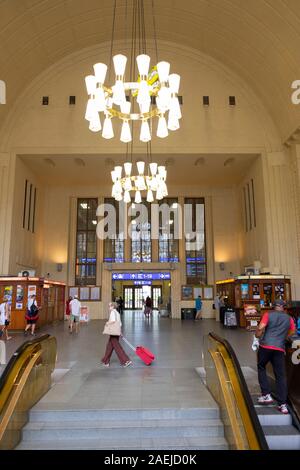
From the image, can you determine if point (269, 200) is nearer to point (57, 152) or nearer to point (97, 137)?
point (97, 137)

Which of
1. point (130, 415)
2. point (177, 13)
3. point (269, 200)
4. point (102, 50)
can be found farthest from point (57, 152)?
point (130, 415)

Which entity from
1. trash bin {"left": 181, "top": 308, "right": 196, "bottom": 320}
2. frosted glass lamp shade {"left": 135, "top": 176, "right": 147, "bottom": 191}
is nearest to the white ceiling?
frosted glass lamp shade {"left": 135, "top": 176, "right": 147, "bottom": 191}

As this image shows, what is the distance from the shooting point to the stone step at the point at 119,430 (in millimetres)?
4051

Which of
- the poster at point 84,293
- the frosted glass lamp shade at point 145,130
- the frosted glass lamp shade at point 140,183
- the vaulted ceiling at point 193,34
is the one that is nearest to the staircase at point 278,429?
the frosted glass lamp shade at point 145,130

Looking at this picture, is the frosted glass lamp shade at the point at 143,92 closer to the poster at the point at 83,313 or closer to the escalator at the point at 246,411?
the escalator at the point at 246,411

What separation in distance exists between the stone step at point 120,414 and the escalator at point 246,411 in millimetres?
→ 355

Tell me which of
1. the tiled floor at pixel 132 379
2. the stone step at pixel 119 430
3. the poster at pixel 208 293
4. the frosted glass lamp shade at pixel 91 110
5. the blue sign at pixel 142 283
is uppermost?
the frosted glass lamp shade at pixel 91 110

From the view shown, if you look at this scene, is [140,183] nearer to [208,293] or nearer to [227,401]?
[227,401]

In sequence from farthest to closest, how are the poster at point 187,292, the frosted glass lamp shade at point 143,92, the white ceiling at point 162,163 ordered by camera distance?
the poster at point 187,292 < the white ceiling at point 162,163 < the frosted glass lamp shade at point 143,92

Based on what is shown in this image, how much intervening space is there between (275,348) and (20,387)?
10.6 feet

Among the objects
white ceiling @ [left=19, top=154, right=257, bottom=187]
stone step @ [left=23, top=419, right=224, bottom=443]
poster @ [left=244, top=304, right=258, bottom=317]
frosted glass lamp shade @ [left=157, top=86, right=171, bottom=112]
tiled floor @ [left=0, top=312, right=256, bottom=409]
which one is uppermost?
white ceiling @ [left=19, top=154, right=257, bottom=187]

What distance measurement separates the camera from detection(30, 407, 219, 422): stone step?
14.1 ft

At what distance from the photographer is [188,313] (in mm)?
18312

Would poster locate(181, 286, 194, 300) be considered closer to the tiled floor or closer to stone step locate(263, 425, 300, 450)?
the tiled floor
